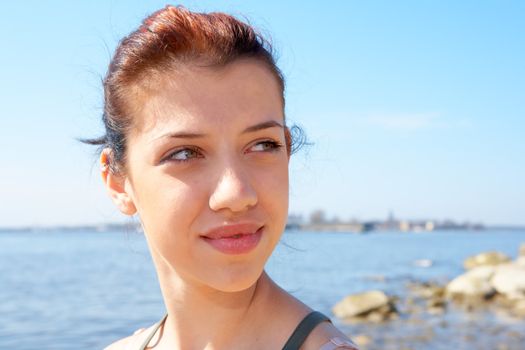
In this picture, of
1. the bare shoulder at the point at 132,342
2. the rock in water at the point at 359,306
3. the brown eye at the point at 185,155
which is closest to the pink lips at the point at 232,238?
the brown eye at the point at 185,155

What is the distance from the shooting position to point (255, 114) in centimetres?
196

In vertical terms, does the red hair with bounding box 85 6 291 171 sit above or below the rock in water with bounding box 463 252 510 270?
above

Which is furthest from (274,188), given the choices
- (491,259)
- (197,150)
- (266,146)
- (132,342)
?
(491,259)

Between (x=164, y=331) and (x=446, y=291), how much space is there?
2130 centimetres

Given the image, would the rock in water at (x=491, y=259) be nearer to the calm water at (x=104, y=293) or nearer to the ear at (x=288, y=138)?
the calm water at (x=104, y=293)

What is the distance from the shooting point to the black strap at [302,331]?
76.4 inches

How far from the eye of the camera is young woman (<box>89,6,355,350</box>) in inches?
75.3

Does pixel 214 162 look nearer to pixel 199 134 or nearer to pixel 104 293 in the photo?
pixel 199 134

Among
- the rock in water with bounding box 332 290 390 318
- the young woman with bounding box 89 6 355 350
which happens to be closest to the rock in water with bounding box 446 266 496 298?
the rock in water with bounding box 332 290 390 318

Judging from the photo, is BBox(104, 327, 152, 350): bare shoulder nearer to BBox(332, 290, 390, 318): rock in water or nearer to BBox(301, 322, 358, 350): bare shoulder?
BBox(301, 322, 358, 350): bare shoulder

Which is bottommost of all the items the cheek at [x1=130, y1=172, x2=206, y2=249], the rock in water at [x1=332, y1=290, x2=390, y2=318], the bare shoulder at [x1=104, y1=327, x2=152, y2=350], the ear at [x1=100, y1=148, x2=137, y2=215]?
the rock in water at [x1=332, y1=290, x2=390, y2=318]

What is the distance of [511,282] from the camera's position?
21391mm

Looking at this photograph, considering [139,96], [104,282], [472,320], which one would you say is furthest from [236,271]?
[104,282]

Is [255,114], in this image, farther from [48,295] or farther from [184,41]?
[48,295]
